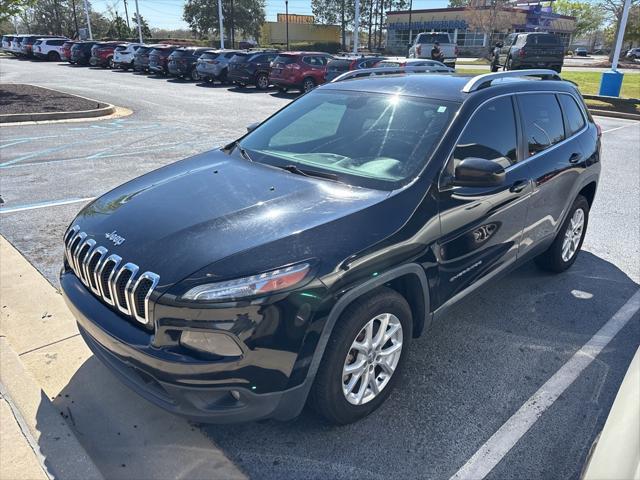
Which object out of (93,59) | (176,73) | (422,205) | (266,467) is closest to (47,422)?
(266,467)

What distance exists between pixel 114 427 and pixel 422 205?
6.66 ft

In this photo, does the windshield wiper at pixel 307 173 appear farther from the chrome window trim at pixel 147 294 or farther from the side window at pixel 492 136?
the chrome window trim at pixel 147 294

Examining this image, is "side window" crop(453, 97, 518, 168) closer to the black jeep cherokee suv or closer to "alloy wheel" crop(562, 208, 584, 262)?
the black jeep cherokee suv

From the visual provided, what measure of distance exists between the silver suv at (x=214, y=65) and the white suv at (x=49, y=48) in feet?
65.2

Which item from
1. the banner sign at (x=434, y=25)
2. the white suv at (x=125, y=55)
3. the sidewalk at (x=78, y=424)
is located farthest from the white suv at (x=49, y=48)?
the banner sign at (x=434, y=25)

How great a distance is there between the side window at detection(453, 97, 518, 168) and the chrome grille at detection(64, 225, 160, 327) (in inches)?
75.7

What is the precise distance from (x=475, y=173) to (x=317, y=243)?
1118mm

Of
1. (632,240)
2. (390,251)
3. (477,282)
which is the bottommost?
(632,240)

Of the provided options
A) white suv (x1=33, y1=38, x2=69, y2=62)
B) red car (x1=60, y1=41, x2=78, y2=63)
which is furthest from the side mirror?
white suv (x1=33, y1=38, x2=69, y2=62)

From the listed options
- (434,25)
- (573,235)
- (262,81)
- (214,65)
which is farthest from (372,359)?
(434,25)

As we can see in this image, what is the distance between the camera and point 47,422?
106 inches

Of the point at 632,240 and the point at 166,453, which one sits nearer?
the point at 166,453

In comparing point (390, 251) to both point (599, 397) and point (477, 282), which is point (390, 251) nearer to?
point (477, 282)

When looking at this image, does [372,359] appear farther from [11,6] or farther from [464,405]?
[11,6]
